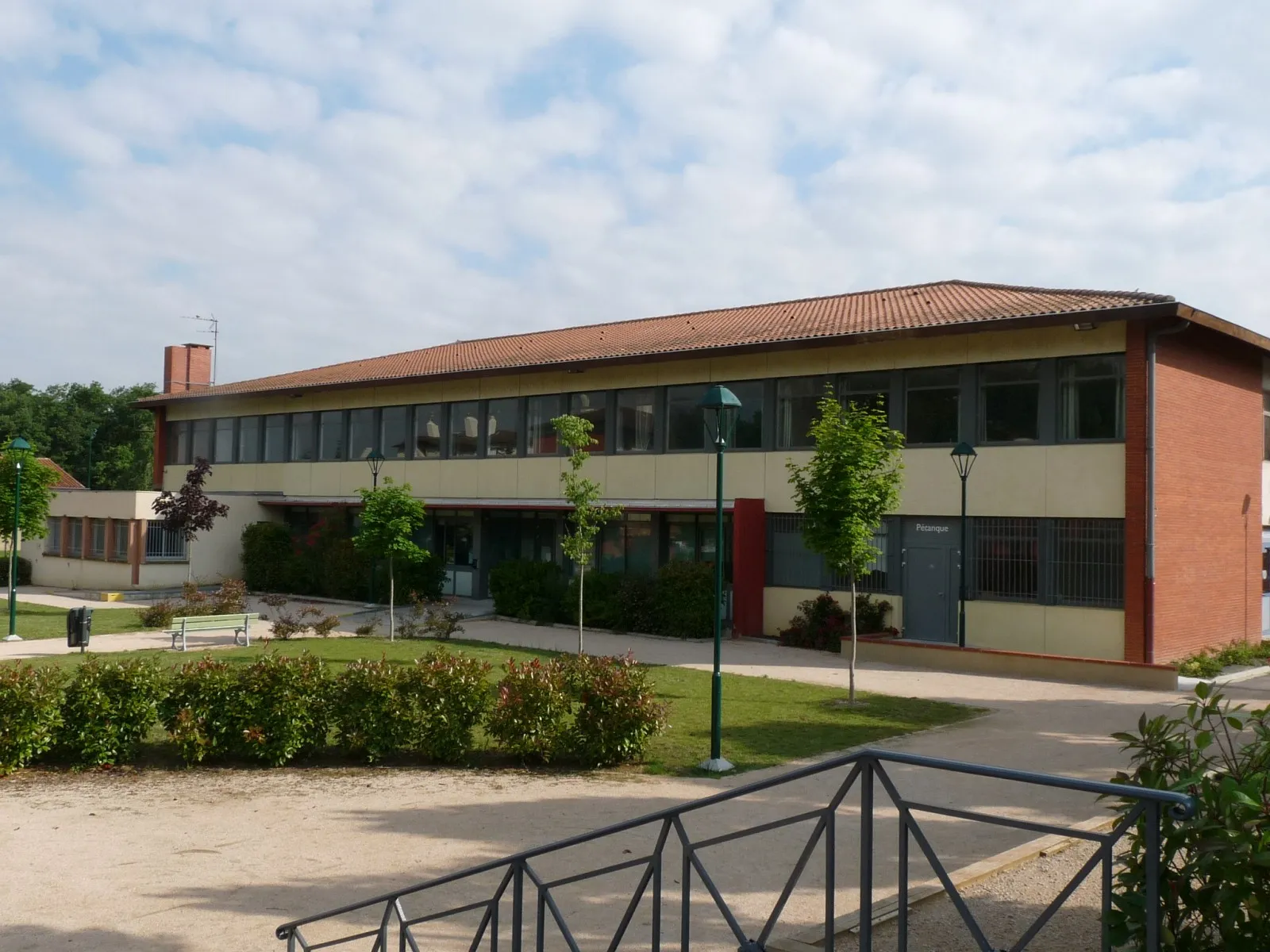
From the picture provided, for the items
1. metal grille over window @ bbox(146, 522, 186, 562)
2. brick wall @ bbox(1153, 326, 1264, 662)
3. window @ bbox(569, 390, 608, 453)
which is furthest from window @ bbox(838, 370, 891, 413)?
metal grille over window @ bbox(146, 522, 186, 562)

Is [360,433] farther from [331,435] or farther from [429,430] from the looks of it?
[429,430]

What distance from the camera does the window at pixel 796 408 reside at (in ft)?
75.8

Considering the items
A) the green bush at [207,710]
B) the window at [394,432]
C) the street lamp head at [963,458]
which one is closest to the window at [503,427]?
the window at [394,432]

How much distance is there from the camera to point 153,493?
33750 mm

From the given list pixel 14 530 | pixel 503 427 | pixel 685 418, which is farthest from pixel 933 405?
pixel 14 530

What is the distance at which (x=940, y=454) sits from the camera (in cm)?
2109

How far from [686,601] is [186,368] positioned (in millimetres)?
29647

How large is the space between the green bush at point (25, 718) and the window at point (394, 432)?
824 inches

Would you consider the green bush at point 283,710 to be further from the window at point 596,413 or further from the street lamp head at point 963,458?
the window at point 596,413

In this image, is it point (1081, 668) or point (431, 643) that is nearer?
point (1081, 668)

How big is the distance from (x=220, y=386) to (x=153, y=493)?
7419 millimetres

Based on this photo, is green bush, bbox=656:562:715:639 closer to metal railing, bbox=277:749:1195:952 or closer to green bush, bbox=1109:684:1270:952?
metal railing, bbox=277:749:1195:952

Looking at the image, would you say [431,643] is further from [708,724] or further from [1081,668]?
[1081,668]

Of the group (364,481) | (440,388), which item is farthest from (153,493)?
(440,388)
